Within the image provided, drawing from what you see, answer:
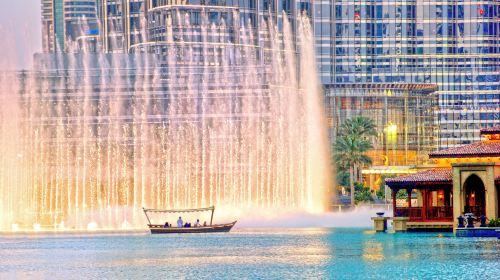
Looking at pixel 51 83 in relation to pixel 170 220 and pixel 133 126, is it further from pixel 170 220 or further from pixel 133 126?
pixel 170 220

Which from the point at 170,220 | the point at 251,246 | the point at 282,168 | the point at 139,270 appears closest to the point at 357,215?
the point at 282,168

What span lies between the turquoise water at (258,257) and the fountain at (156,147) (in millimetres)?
27064

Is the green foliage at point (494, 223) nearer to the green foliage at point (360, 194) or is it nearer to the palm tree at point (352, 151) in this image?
the palm tree at point (352, 151)

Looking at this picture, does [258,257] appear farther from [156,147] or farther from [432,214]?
[156,147]

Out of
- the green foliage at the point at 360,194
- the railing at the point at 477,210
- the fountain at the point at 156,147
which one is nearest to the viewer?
the railing at the point at 477,210

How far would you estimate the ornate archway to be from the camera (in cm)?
9938

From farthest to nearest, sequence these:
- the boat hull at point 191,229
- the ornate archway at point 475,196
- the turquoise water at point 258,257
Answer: the boat hull at point 191,229
the ornate archway at point 475,196
the turquoise water at point 258,257

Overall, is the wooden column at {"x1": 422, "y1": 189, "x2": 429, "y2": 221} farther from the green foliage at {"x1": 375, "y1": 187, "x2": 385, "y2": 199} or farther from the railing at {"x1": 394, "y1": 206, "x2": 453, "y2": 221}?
the green foliage at {"x1": 375, "y1": 187, "x2": 385, "y2": 199}

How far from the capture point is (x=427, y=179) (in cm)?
10231

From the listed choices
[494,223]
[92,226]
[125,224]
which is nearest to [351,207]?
[125,224]

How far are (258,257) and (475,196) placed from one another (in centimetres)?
2870

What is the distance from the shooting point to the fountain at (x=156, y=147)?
436 feet

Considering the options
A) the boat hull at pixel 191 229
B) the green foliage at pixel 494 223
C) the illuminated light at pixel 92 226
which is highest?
the green foliage at pixel 494 223

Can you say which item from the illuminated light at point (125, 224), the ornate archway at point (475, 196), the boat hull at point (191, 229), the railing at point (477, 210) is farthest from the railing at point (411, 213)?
the illuminated light at point (125, 224)
